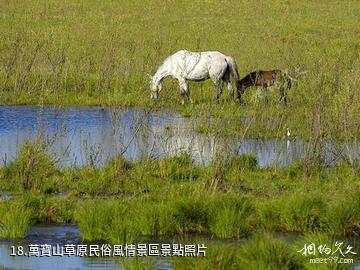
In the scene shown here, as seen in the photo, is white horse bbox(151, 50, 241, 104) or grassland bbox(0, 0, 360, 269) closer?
grassland bbox(0, 0, 360, 269)

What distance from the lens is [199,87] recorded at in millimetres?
22734

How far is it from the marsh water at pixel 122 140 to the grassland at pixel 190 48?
0.27 meters

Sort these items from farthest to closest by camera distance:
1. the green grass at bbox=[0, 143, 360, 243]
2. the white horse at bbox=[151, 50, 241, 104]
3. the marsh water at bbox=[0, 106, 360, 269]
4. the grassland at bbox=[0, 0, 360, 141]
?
1. the white horse at bbox=[151, 50, 241, 104]
2. the grassland at bbox=[0, 0, 360, 141]
3. the green grass at bbox=[0, 143, 360, 243]
4. the marsh water at bbox=[0, 106, 360, 269]

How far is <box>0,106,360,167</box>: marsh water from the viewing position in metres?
12.5

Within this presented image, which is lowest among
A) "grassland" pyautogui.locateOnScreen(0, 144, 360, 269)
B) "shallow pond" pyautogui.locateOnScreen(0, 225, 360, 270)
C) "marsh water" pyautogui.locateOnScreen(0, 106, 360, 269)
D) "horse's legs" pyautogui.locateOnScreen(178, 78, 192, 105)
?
"shallow pond" pyautogui.locateOnScreen(0, 225, 360, 270)

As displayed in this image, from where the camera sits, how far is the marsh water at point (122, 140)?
41.1 ft

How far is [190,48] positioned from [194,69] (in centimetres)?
715

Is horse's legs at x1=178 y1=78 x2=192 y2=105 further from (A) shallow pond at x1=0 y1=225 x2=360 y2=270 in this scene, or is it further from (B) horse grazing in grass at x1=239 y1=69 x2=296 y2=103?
(A) shallow pond at x1=0 y1=225 x2=360 y2=270

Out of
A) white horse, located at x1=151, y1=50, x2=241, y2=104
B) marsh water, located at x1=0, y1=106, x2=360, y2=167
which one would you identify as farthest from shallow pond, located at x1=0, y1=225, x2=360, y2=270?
white horse, located at x1=151, y1=50, x2=241, y2=104

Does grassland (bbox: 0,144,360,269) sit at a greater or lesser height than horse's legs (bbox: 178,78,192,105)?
lesser

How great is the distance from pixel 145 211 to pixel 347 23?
2527cm

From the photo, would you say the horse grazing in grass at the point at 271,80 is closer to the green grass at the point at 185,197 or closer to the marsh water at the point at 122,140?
the marsh water at the point at 122,140

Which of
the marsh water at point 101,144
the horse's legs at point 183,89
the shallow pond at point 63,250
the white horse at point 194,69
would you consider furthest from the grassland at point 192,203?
the white horse at point 194,69

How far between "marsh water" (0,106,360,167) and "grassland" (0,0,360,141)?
0.90ft
